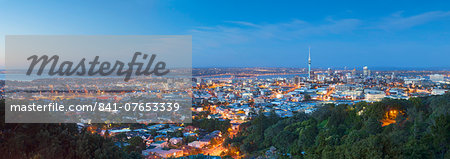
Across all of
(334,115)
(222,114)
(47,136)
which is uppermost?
(47,136)

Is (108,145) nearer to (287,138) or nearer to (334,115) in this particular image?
(287,138)

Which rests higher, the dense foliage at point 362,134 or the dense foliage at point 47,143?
the dense foliage at point 47,143

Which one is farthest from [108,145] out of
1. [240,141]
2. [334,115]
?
[334,115]

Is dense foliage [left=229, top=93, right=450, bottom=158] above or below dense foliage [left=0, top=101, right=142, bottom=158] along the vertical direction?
below

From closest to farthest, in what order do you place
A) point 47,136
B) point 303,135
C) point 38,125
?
point 47,136, point 38,125, point 303,135

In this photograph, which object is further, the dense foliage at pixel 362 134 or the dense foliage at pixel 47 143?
the dense foliage at pixel 362 134

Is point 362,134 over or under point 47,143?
under

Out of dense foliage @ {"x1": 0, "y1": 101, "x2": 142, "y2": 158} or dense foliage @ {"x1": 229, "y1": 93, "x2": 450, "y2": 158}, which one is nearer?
dense foliage @ {"x1": 0, "y1": 101, "x2": 142, "y2": 158}

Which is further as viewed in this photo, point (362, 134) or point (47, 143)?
point (362, 134)
